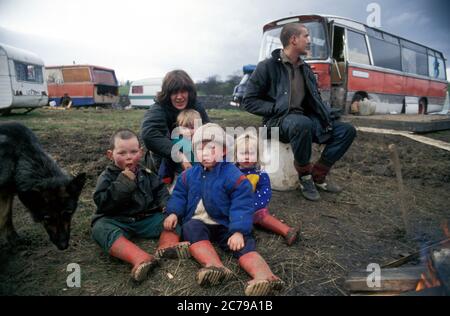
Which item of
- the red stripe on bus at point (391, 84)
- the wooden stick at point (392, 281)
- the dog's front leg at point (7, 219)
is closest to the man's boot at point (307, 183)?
the wooden stick at point (392, 281)

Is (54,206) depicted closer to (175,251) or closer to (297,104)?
(175,251)

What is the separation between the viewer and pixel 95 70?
71.5 feet

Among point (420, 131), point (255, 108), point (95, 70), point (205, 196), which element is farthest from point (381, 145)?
point (95, 70)

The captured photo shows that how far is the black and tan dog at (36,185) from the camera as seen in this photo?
2.46m

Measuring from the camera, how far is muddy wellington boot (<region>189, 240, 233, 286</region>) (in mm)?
2062

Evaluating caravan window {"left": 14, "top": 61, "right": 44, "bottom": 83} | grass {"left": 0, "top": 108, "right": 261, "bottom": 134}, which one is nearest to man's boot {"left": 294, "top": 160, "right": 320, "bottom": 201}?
grass {"left": 0, "top": 108, "right": 261, "bottom": 134}

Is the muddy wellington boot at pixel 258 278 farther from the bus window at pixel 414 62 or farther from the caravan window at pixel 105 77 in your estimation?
the caravan window at pixel 105 77

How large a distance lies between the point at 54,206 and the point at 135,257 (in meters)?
0.80

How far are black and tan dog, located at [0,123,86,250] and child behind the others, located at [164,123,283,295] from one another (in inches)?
31.8

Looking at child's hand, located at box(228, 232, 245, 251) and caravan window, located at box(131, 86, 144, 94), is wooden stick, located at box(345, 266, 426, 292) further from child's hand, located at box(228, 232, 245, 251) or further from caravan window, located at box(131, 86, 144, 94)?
caravan window, located at box(131, 86, 144, 94)

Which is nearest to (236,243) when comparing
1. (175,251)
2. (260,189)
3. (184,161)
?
(175,251)

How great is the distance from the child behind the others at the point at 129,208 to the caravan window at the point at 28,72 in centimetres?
1469

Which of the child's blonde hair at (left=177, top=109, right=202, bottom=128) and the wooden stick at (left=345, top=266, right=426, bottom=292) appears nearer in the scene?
the wooden stick at (left=345, top=266, right=426, bottom=292)


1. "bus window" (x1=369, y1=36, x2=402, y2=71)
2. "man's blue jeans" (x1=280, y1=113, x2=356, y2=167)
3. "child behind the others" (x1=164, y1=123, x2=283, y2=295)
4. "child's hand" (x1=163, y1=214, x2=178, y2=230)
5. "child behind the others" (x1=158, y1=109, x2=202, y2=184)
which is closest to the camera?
"child behind the others" (x1=164, y1=123, x2=283, y2=295)
